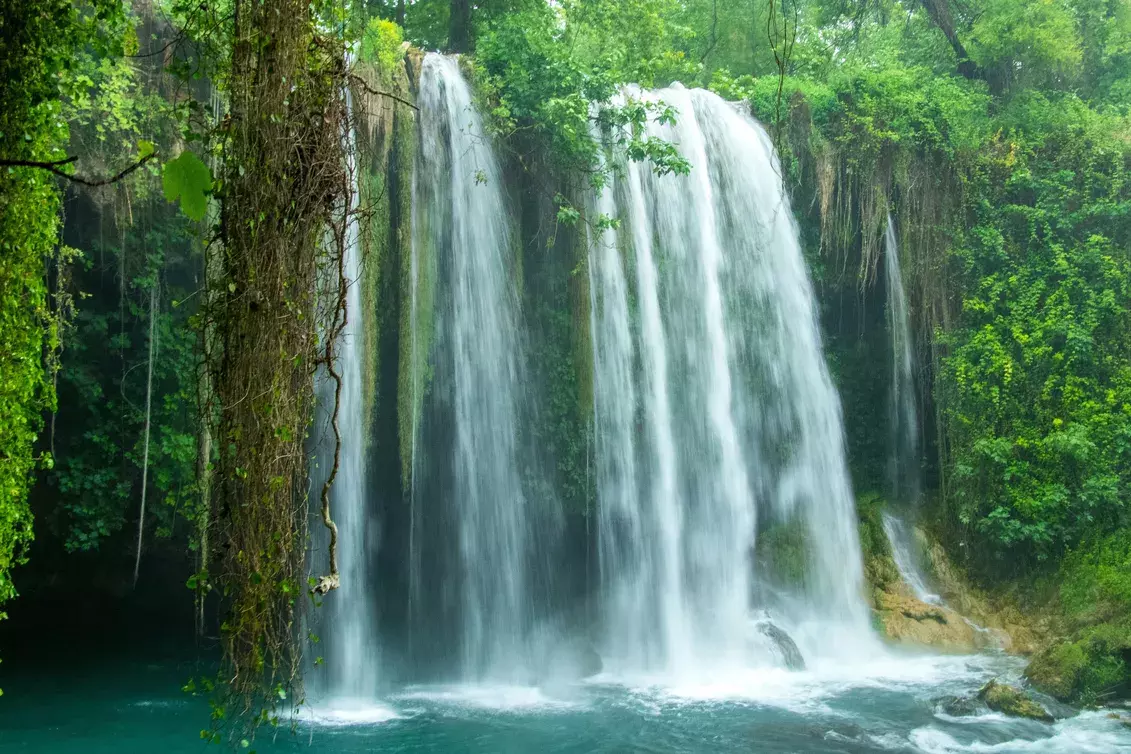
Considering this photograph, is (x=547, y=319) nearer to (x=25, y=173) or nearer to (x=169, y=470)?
(x=169, y=470)

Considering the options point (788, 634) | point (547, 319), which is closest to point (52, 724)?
point (547, 319)

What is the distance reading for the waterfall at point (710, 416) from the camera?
12.0m

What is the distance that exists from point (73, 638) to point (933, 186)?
45.1 feet

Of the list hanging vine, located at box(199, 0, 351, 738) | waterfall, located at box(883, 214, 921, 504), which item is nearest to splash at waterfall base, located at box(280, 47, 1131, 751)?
waterfall, located at box(883, 214, 921, 504)

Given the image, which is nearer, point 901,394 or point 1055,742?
point 1055,742

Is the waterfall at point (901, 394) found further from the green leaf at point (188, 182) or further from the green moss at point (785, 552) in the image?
the green leaf at point (188, 182)

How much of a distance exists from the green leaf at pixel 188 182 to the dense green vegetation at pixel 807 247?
1.59m

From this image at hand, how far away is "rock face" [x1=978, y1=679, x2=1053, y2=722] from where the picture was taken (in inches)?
352

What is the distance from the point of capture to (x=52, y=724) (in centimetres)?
898

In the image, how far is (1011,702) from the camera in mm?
9047

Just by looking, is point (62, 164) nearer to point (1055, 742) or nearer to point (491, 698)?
point (491, 698)

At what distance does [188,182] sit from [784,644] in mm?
10363

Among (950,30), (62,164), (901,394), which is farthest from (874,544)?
(62,164)

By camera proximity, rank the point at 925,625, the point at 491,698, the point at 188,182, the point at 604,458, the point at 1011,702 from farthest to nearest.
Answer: the point at 604,458 → the point at 925,625 → the point at 491,698 → the point at 1011,702 → the point at 188,182
